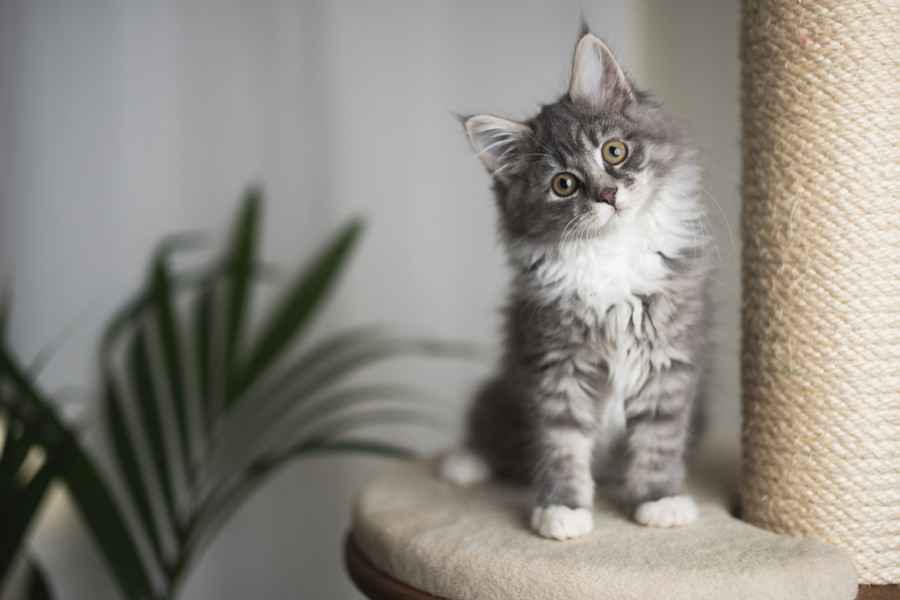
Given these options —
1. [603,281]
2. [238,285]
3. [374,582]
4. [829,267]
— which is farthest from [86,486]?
[829,267]

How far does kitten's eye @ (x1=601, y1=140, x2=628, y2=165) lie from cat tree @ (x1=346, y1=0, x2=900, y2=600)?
0.21 metres

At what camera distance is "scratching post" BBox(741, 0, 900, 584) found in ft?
3.60

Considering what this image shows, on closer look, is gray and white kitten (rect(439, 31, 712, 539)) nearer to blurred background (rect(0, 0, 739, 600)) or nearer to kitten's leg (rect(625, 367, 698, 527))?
kitten's leg (rect(625, 367, 698, 527))

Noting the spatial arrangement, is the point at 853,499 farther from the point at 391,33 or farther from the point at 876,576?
the point at 391,33

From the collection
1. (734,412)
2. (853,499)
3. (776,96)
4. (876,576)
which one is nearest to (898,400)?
(853,499)

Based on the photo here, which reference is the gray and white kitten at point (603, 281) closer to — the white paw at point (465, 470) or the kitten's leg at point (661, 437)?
the kitten's leg at point (661, 437)

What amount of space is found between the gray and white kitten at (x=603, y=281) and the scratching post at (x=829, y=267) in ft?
0.37

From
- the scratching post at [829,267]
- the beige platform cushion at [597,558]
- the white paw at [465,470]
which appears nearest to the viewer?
the beige platform cushion at [597,558]

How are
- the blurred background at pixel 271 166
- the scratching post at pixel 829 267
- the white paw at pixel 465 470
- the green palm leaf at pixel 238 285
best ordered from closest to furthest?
the scratching post at pixel 829 267, the white paw at pixel 465 470, the green palm leaf at pixel 238 285, the blurred background at pixel 271 166

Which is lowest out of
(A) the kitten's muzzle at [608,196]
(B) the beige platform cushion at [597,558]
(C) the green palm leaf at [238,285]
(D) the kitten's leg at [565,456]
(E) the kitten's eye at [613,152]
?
(B) the beige platform cushion at [597,558]

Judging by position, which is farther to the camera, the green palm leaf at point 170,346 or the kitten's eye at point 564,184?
the green palm leaf at point 170,346

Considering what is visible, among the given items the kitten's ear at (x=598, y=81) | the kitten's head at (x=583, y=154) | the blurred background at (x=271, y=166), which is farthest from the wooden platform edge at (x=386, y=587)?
the blurred background at (x=271, y=166)

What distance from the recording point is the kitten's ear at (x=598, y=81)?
1188mm

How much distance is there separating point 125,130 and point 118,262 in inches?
14.0
